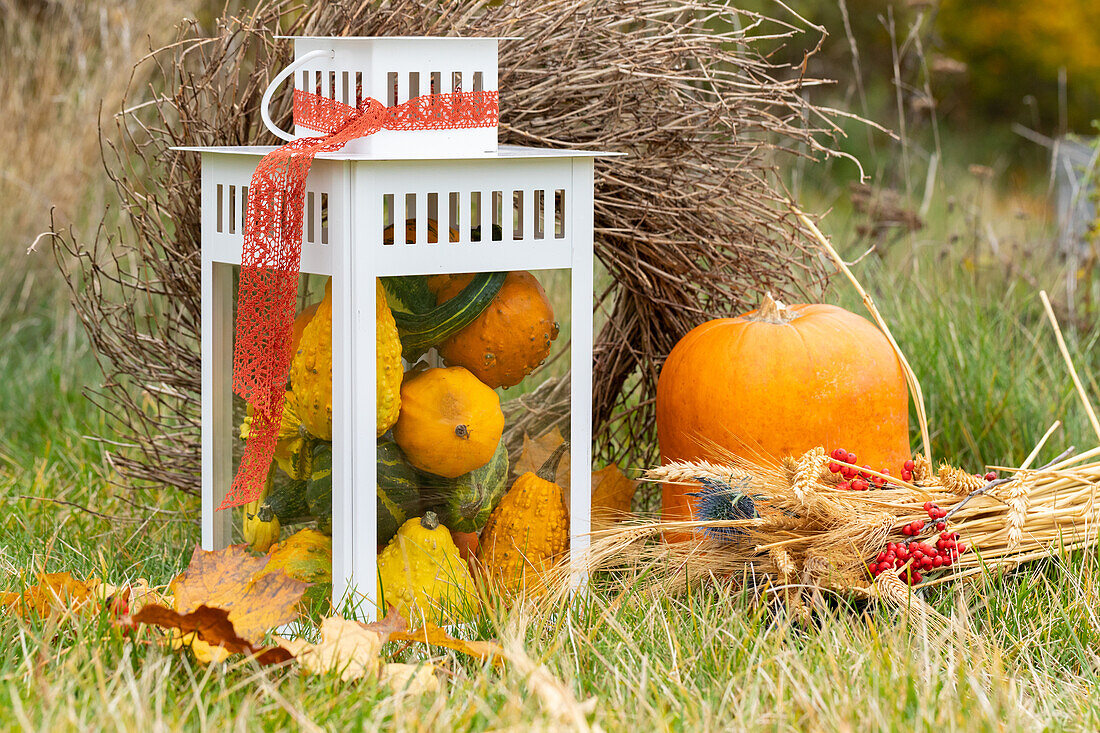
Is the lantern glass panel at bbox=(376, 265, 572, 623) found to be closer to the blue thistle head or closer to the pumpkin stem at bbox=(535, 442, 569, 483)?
the pumpkin stem at bbox=(535, 442, 569, 483)

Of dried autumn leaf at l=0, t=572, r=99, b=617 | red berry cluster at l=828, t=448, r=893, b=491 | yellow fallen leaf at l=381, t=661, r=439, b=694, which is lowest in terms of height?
yellow fallen leaf at l=381, t=661, r=439, b=694

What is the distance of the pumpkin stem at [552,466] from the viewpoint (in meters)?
1.75

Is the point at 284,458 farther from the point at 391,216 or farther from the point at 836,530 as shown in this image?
the point at 836,530

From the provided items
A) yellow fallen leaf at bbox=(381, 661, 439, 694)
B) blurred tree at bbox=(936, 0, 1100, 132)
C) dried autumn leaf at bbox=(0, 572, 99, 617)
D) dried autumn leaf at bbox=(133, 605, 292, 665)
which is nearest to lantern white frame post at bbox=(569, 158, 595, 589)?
yellow fallen leaf at bbox=(381, 661, 439, 694)

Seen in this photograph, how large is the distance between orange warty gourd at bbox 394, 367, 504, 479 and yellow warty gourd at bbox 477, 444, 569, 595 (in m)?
0.12

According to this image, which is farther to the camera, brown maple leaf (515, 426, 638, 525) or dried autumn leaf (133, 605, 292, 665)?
brown maple leaf (515, 426, 638, 525)

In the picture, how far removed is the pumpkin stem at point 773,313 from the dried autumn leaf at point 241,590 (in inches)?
36.0

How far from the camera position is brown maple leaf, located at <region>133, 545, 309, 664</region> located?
139 centimetres

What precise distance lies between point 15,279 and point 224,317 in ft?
6.86

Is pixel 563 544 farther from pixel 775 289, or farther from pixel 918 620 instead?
pixel 775 289

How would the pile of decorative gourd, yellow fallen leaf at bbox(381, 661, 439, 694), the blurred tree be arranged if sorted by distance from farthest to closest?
1. the blurred tree
2. the pile of decorative gourd
3. yellow fallen leaf at bbox(381, 661, 439, 694)

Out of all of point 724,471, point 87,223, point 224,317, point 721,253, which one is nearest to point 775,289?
point 721,253

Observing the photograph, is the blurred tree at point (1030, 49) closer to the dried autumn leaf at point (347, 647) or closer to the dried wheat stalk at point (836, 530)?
the dried wheat stalk at point (836, 530)

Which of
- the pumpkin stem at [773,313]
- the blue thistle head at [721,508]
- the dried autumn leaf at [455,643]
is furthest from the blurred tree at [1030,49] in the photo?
the dried autumn leaf at [455,643]
